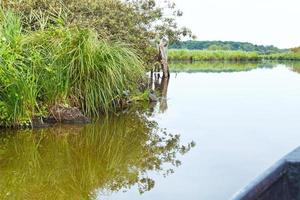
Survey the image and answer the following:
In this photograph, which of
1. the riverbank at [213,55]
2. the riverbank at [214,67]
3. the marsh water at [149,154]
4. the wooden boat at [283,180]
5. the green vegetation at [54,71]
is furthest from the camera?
the riverbank at [213,55]

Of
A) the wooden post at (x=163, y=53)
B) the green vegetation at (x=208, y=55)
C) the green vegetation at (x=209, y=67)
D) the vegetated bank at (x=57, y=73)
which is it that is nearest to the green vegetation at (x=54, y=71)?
the vegetated bank at (x=57, y=73)

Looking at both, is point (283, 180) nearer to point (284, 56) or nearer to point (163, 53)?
point (163, 53)

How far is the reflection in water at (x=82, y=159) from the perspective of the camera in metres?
4.14

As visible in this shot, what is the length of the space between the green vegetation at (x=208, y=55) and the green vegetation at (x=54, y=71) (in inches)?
1227

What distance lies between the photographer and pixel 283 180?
1.82 meters

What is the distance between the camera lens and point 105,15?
1062 centimetres

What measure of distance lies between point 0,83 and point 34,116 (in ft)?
2.03

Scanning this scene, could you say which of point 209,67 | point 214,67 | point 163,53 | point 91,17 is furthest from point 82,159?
point 214,67

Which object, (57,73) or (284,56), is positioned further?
(284,56)

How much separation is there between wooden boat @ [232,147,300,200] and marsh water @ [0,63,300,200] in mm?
2084

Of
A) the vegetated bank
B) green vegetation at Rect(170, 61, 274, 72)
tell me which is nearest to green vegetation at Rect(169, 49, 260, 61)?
green vegetation at Rect(170, 61, 274, 72)

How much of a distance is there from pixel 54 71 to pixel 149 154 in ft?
7.75

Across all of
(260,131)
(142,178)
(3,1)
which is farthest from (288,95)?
(142,178)

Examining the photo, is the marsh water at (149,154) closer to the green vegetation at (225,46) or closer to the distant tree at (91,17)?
the distant tree at (91,17)
